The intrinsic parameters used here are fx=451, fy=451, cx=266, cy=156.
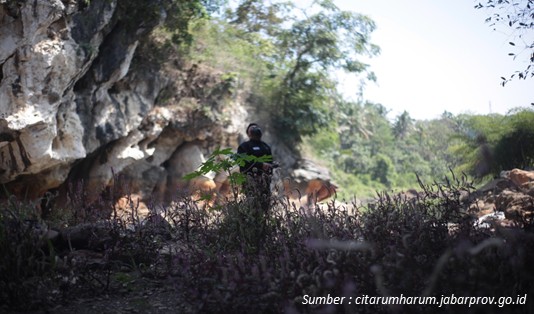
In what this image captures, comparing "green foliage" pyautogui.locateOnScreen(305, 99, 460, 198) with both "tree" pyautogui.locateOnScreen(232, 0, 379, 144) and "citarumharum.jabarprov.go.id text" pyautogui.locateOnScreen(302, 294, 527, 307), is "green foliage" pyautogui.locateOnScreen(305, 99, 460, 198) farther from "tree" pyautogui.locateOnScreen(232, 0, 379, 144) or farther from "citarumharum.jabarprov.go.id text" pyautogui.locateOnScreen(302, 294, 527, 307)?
"citarumharum.jabarprov.go.id text" pyautogui.locateOnScreen(302, 294, 527, 307)

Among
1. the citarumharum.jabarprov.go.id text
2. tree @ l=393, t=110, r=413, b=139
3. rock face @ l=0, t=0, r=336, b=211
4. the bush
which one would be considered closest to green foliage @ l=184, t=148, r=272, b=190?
the bush

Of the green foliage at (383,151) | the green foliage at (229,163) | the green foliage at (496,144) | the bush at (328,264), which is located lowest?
the green foliage at (383,151)

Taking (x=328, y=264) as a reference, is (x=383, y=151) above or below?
below

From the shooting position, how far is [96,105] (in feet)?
33.8

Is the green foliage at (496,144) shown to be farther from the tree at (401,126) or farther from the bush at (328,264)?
the tree at (401,126)

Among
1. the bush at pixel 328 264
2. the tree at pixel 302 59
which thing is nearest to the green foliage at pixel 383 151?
the tree at pixel 302 59

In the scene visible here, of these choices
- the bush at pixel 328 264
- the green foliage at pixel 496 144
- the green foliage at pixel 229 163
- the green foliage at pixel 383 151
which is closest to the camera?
the bush at pixel 328 264

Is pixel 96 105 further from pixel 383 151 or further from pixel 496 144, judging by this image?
pixel 383 151

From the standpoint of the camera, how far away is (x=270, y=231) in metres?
3.83

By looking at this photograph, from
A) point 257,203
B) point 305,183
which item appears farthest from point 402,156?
point 257,203

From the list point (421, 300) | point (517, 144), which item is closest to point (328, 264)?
point (421, 300)

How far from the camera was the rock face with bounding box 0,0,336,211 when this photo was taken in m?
7.54

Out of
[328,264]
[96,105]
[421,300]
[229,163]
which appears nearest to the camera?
[421,300]

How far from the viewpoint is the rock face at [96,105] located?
7.54 m
